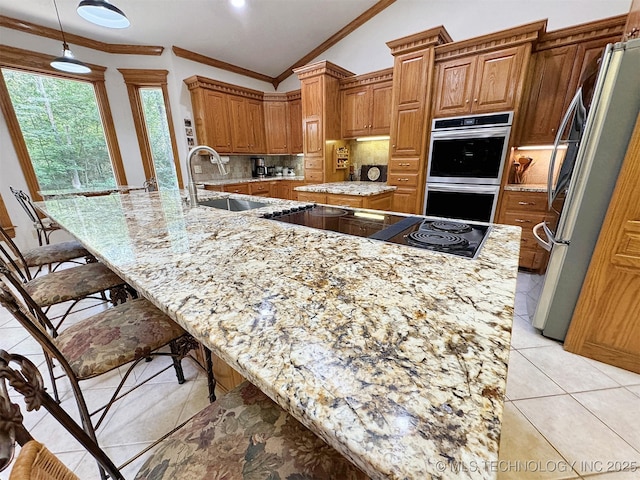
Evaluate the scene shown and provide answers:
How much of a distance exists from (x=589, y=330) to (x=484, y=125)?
2.10 m

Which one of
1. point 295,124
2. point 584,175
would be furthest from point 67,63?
point 584,175

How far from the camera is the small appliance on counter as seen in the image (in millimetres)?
4129

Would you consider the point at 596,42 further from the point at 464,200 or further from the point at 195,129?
the point at 195,129

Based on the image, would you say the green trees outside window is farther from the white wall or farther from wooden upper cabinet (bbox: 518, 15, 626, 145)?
wooden upper cabinet (bbox: 518, 15, 626, 145)

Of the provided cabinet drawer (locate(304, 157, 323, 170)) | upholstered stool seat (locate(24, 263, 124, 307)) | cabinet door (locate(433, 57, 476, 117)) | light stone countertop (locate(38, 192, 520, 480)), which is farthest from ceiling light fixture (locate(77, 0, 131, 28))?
cabinet door (locate(433, 57, 476, 117))

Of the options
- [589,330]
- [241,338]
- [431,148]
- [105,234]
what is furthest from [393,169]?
[241,338]

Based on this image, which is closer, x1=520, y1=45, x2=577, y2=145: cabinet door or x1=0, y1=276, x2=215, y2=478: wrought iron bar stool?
x1=0, y1=276, x2=215, y2=478: wrought iron bar stool

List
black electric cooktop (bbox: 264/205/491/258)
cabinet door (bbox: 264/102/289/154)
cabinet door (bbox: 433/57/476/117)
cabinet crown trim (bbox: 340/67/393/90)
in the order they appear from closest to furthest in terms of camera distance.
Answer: black electric cooktop (bbox: 264/205/491/258) < cabinet door (bbox: 433/57/476/117) < cabinet crown trim (bbox: 340/67/393/90) < cabinet door (bbox: 264/102/289/154)

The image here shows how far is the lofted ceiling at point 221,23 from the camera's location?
3127 millimetres

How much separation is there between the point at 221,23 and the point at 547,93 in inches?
164

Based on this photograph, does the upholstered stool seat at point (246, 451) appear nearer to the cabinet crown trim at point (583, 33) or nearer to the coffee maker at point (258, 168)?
the cabinet crown trim at point (583, 33)

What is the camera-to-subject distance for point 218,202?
2.30m

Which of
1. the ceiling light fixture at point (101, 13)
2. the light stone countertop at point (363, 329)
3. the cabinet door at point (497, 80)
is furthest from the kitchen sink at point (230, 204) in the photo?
the cabinet door at point (497, 80)

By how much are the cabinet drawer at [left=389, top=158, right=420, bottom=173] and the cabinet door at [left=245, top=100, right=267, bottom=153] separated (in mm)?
2863
